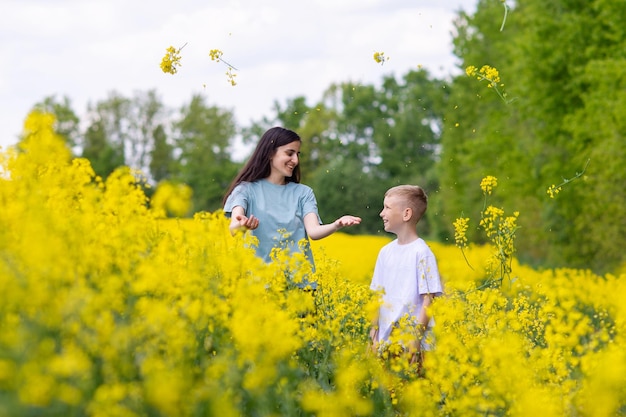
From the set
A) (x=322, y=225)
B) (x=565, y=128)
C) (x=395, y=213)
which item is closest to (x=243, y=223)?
(x=322, y=225)

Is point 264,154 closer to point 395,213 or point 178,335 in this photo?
point 395,213

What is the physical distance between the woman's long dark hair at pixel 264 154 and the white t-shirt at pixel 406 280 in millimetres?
990

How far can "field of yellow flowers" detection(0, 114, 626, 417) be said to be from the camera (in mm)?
3380

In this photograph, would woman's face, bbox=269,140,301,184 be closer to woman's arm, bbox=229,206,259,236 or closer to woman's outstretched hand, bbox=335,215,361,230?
woman's arm, bbox=229,206,259,236

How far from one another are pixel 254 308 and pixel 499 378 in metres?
1.09

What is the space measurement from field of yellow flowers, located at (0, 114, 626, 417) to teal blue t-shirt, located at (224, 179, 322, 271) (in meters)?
0.91

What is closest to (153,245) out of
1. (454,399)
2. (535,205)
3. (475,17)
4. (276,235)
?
(454,399)

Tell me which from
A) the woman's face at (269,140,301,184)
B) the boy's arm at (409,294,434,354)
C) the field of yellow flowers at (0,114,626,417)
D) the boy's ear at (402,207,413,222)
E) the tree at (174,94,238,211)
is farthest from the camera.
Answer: the tree at (174,94,238,211)

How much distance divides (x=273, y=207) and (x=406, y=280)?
1.04m

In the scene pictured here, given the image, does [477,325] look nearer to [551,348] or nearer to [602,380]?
[551,348]

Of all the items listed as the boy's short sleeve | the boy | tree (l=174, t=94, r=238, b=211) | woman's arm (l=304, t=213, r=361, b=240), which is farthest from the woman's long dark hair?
tree (l=174, t=94, r=238, b=211)

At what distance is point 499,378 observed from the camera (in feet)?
13.8

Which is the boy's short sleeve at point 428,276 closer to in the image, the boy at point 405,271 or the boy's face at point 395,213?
the boy at point 405,271

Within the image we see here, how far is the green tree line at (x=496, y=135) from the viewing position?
59.2 feet
